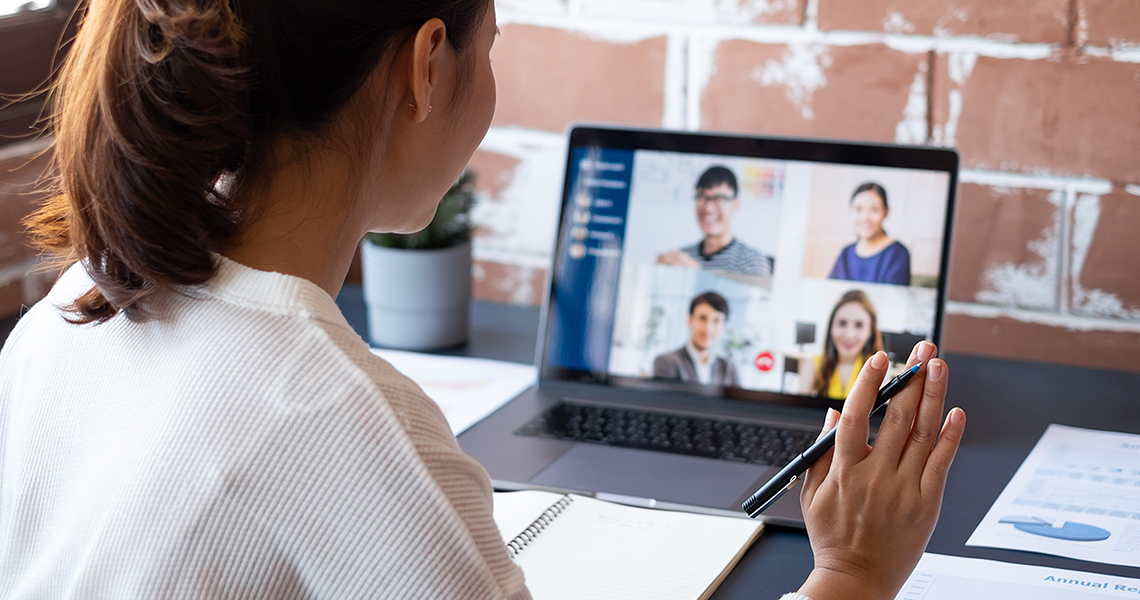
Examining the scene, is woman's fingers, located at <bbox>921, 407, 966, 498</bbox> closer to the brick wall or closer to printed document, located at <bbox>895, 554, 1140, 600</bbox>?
printed document, located at <bbox>895, 554, 1140, 600</bbox>

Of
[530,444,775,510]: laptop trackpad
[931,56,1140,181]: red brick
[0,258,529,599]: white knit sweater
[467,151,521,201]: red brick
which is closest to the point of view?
[0,258,529,599]: white knit sweater

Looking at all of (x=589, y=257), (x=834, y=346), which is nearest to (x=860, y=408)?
(x=834, y=346)

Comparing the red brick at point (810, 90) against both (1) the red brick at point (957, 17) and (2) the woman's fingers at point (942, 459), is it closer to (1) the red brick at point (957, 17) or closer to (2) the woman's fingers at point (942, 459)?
(1) the red brick at point (957, 17)

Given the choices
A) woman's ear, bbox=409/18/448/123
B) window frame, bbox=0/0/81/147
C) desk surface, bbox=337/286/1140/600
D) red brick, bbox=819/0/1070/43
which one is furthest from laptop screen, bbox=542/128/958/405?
window frame, bbox=0/0/81/147

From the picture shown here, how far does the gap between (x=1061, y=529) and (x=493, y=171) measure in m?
0.91

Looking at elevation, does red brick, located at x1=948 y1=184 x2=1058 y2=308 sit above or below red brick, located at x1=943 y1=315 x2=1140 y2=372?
above

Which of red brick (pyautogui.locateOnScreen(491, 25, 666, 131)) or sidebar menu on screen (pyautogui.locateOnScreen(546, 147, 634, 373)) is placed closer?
sidebar menu on screen (pyautogui.locateOnScreen(546, 147, 634, 373))

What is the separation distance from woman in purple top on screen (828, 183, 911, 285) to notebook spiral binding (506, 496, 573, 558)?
0.40m

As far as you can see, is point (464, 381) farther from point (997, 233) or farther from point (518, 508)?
point (997, 233)

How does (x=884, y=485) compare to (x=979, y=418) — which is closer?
(x=884, y=485)

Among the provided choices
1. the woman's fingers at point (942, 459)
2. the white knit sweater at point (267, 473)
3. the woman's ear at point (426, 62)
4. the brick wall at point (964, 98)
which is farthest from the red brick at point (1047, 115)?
the white knit sweater at point (267, 473)

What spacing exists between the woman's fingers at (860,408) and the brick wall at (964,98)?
668 millimetres

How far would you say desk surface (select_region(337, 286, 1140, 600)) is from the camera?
80cm

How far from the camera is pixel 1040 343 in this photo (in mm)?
1309
